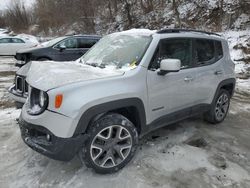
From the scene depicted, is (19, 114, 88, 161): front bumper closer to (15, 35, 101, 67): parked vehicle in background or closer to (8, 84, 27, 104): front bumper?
(8, 84, 27, 104): front bumper

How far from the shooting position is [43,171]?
141 inches

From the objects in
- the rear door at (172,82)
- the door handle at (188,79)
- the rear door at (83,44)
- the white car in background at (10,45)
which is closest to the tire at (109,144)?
the rear door at (172,82)

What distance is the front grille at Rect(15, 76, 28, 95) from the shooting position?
15.5 feet

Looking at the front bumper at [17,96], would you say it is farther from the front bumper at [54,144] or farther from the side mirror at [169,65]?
the side mirror at [169,65]

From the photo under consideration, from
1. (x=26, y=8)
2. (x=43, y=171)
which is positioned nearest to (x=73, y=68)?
(x=43, y=171)

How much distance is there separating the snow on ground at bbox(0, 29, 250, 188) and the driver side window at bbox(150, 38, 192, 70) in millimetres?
1229

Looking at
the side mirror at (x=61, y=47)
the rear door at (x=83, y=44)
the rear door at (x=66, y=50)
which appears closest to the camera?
the side mirror at (x=61, y=47)

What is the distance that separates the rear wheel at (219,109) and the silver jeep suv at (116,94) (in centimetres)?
37

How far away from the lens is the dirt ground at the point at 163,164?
3.38 metres

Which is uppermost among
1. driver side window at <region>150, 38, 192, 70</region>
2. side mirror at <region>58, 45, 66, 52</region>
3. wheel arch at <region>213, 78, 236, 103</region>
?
driver side window at <region>150, 38, 192, 70</region>

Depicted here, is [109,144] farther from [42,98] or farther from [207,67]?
[207,67]

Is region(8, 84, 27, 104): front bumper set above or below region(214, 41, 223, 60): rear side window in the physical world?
below

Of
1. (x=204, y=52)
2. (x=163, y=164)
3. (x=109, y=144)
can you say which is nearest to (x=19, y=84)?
(x=109, y=144)

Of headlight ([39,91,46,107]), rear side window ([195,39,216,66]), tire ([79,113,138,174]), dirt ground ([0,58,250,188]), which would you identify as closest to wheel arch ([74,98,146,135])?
tire ([79,113,138,174])
